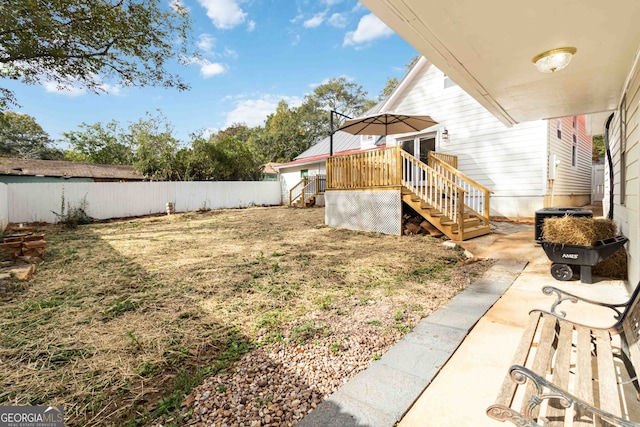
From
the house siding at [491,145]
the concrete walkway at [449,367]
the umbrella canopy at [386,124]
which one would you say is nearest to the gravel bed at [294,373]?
the concrete walkway at [449,367]

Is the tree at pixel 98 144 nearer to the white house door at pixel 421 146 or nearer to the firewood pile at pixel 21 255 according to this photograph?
the firewood pile at pixel 21 255

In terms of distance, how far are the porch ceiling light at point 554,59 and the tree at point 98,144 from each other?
109 ft

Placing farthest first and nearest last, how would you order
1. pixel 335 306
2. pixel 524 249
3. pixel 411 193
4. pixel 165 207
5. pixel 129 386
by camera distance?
pixel 165 207 < pixel 411 193 < pixel 524 249 < pixel 335 306 < pixel 129 386

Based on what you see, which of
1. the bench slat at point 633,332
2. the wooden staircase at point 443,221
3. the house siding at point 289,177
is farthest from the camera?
the house siding at point 289,177

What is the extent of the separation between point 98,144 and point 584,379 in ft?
126

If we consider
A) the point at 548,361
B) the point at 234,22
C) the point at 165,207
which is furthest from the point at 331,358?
the point at 234,22

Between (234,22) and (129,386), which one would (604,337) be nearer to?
(129,386)

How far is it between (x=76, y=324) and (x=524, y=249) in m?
6.71

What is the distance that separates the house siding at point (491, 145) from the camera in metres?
8.22

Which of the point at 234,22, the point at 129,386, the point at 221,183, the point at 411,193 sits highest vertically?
the point at 234,22

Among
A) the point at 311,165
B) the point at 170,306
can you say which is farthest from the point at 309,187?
the point at 170,306

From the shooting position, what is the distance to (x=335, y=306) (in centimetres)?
312

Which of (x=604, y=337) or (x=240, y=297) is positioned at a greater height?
(x=604, y=337)

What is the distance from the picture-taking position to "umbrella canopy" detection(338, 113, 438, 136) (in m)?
7.95
